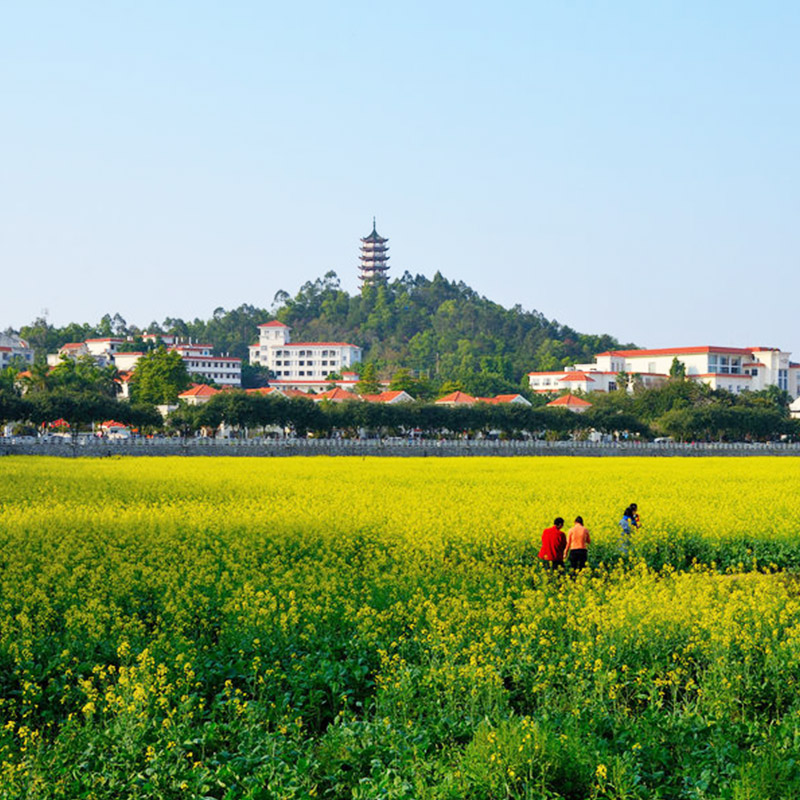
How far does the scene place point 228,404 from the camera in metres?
79.0

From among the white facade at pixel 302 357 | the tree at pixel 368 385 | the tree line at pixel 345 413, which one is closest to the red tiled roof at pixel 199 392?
the tree line at pixel 345 413

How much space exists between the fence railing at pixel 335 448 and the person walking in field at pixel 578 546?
45.0 meters

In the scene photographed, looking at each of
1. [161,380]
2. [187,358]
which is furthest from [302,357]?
[161,380]

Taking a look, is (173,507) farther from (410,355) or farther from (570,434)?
(410,355)

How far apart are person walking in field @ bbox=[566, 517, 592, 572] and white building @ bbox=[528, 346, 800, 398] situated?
128402 millimetres

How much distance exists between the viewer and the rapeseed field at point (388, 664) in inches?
322

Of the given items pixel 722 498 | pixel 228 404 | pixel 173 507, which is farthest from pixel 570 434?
pixel 173 507

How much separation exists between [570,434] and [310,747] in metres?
84.1

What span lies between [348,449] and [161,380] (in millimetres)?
35779

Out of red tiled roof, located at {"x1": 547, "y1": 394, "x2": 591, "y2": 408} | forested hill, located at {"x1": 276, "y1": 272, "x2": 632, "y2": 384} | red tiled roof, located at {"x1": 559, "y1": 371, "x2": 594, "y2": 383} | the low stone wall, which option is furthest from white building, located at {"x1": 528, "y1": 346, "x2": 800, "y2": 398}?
the low stone wall

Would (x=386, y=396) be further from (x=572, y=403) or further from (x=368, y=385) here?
(x=572, y=403)

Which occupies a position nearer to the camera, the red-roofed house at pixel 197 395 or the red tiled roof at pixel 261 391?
the red tiled roof at pixel 261 391

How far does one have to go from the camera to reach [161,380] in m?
95.6

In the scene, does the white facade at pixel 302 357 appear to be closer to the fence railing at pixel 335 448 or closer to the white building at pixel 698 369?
the white building at pixel 698 369
